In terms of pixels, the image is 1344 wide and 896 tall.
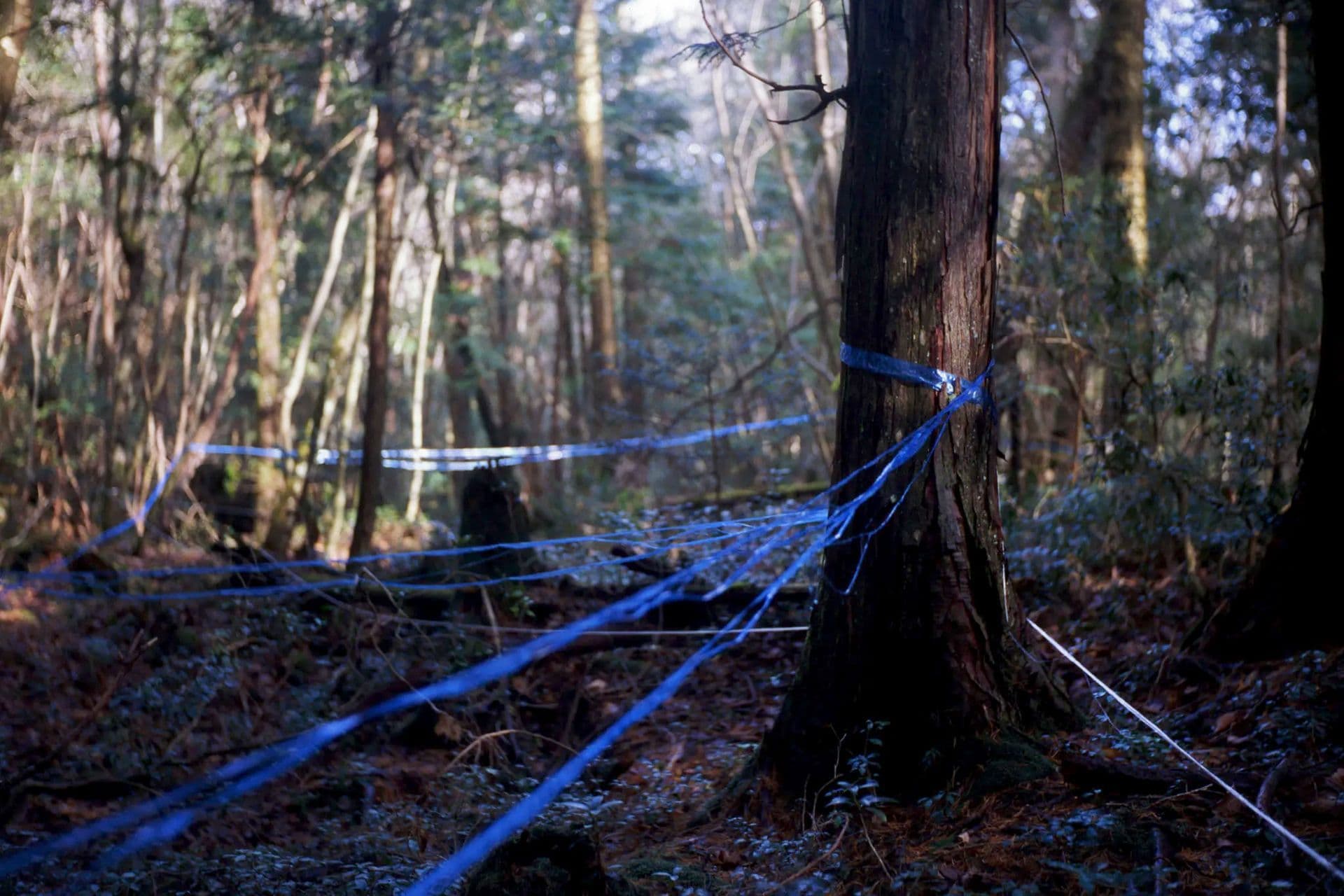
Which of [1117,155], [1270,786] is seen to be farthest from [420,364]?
[1270,786]

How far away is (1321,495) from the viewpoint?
15.8ft

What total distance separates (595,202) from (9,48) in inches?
405

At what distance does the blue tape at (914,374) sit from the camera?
4371 mm

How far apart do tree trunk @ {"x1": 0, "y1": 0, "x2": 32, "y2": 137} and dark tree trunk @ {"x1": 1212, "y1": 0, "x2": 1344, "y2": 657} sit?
719 centimetres

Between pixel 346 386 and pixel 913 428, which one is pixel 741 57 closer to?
pixel 913 428

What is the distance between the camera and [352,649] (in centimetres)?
667

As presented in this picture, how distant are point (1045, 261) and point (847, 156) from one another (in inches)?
164

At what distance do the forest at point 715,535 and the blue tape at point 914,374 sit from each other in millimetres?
15

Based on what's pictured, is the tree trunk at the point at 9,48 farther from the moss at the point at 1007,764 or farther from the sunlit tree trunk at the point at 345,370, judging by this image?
the moss at the point at 1007,764

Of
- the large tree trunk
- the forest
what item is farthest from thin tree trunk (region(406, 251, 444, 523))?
the large tree trunk

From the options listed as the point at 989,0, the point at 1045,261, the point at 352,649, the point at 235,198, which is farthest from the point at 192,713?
the point at 235,198

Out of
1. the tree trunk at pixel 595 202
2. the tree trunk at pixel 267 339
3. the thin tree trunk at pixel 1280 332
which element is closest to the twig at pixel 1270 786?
the thin tree trunk at pixel 1280 332

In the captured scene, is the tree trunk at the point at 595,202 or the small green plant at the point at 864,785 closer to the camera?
the small green plant at the point at 864,785

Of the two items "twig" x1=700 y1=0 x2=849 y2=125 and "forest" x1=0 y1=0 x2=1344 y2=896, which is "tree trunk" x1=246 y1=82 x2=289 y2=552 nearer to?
"forest" x1=0 y1=0 x2=1344 y2=896
